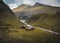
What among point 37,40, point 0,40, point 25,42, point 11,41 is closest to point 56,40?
point 37,40

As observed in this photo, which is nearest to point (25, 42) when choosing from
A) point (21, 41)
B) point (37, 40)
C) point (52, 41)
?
point (21, 41)

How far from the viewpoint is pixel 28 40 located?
197 m

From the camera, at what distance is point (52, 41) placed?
191500 millimetres

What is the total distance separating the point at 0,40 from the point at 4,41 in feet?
18.0

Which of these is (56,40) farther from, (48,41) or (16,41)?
(16,41)

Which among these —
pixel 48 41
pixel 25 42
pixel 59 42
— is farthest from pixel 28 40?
pixel 59 42

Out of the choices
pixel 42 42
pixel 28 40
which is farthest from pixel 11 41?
pixel 42 42

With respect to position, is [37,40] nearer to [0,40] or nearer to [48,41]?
[48,41]

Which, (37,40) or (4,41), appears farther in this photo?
(37,40)

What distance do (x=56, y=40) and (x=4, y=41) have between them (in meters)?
58.1

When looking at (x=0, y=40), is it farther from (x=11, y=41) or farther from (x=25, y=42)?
(x=25, y=42)

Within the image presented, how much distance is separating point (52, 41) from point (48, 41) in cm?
438

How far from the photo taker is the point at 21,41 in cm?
18962

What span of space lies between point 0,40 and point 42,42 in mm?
45791
